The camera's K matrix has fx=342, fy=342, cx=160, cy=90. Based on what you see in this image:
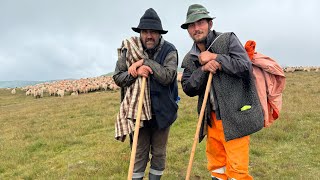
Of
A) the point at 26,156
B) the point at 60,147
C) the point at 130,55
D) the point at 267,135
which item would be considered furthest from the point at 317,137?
the point at 26,156

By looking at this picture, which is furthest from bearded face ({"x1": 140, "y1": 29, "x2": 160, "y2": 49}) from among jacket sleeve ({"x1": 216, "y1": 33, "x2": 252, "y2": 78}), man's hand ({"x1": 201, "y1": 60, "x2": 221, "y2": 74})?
jacket sleeve ({"x1": 216, "y1": 33, "x2": 252, "y2": 78})

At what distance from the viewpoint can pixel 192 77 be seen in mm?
5121

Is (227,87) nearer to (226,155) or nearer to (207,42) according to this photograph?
(207,42)

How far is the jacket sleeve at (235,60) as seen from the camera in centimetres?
459

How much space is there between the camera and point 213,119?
17.0 feet

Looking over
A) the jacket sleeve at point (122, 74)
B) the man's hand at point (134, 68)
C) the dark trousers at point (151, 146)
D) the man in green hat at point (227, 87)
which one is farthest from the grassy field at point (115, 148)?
the man's hand at point (134, 68)

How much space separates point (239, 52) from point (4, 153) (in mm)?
8812

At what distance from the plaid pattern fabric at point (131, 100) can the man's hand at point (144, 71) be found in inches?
7.1

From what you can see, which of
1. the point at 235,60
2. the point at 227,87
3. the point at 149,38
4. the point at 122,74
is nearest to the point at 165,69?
the point at 149,38

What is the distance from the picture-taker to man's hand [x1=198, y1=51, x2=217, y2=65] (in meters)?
4.78

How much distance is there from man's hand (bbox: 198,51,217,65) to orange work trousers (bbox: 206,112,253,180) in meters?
0.85

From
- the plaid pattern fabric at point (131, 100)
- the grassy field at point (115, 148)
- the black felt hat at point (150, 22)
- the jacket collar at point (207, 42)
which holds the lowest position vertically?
the grassy field at point (115, 148)

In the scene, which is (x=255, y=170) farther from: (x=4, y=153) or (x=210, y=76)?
(x=4, y=153)

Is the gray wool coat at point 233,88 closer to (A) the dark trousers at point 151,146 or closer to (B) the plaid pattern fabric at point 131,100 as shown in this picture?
(B) the plaid pattern fabric at point 131,100
